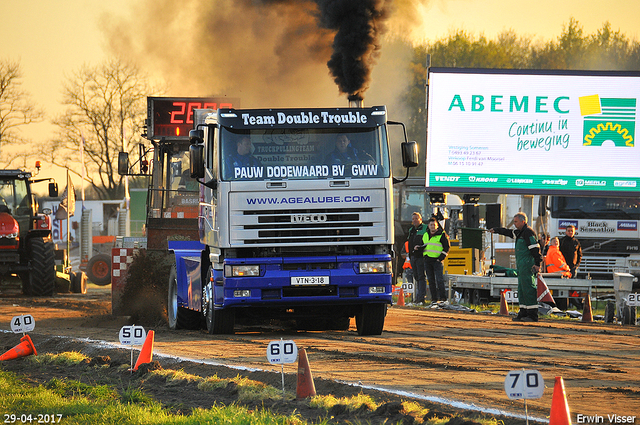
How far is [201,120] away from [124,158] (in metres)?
2.51

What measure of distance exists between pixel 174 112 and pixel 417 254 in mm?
6575

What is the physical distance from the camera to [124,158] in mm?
16688

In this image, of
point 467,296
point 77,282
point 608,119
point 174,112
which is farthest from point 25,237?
point 608,119

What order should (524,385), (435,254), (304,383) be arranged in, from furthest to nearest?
(435,254) → (304,383) → (524,385)

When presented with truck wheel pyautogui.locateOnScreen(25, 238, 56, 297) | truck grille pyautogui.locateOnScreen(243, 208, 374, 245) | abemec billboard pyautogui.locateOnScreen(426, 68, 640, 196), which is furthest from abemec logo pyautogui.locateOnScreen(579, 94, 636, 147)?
truck wheel pyautogui.locateOnScreen(25, 238, 56, 297)

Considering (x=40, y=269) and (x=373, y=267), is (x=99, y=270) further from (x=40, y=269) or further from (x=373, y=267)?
(x=373, y=267)

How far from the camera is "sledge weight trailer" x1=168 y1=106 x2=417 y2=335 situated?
11.5 metres

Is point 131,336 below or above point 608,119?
below

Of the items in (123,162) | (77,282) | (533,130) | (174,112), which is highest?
(533,130)

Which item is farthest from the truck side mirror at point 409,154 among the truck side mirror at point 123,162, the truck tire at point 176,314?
the truck side mirror at point 123,162

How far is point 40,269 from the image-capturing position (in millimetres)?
23391

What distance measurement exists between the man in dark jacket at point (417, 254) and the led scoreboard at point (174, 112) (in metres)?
5.43

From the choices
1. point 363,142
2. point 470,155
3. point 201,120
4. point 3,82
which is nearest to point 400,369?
point 363,142

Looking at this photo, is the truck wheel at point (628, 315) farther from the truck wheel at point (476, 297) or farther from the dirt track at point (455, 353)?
the truck wheel at point (476, 297)
